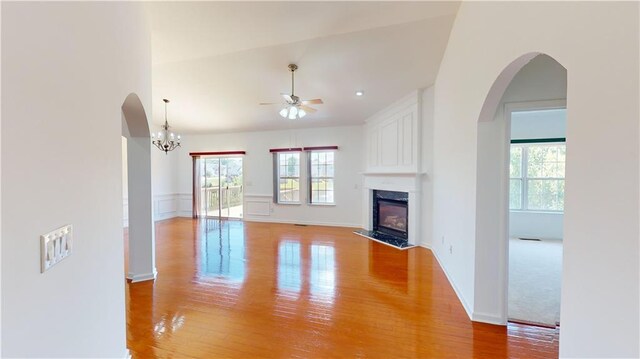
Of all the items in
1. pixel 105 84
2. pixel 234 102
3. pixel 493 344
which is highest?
pixel 234 102

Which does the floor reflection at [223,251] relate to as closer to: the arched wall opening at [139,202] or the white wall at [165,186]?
the arched wall opening at [139,202]

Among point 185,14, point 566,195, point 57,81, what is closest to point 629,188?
point 566,195

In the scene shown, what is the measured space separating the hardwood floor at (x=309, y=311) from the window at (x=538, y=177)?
3547mm

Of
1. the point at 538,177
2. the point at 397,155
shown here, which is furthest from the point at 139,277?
the point at 538,177

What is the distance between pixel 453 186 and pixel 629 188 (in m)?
2.44

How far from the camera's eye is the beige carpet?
2.53 metres

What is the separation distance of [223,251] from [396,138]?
160 inches

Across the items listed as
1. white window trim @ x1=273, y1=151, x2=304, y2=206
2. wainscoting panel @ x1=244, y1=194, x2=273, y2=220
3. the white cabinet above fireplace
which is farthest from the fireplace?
wainscoting panel @ x1=244, y1=194, x2=273, y2=220

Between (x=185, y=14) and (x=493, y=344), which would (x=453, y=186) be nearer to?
(x=493, y=344)

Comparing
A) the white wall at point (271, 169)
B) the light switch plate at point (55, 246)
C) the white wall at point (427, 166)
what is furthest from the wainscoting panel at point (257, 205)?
the light switch plate at point (55, 246)

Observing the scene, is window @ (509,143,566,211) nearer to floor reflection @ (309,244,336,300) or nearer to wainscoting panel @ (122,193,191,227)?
floor reflection @ (309,244,336,300)

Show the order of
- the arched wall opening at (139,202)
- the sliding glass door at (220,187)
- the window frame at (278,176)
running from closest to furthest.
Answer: the arched wall opening at (139,202), the window frame at (278,176), the sliding glass door at (220,187)

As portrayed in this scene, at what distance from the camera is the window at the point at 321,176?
22.8ft

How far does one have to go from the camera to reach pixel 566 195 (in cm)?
115
